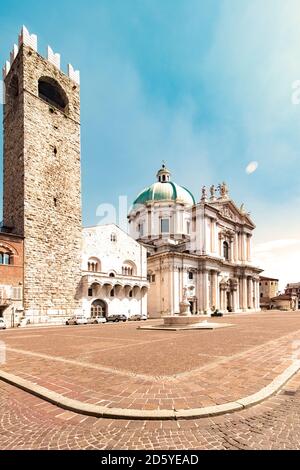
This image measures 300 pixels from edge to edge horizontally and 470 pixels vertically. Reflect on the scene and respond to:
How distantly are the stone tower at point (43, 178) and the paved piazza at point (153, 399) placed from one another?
79.0 ft

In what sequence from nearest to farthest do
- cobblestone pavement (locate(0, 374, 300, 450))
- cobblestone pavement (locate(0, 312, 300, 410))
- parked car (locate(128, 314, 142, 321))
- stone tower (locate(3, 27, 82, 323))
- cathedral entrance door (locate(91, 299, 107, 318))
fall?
cobblestone pavement (locate(0, 374, 300, 450))
cobblestone pavement (locate(0, 312, 300, 410))
stone tower (locate(3, 27, 82, 323))
cathedral entrance door (locate(91, 299, 107, 318))
parked car (locate(128, 314, 142, 321))

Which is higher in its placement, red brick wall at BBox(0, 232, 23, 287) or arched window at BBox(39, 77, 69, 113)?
arched window at BBox(39, 77, 69, 113)

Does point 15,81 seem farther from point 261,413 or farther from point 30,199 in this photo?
point 261,413

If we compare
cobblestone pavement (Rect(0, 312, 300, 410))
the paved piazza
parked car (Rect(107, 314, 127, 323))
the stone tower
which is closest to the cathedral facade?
parked car (Rect(107, 314, 127, 323))

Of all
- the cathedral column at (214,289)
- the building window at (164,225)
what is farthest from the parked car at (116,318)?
the building window at (164,225)

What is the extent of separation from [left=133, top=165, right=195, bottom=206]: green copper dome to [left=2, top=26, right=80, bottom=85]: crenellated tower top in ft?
97.2

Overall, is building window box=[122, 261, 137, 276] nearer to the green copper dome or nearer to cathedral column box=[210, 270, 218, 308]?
cathedral column box=[210, 270, 218, 308]

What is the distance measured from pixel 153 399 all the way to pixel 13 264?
28.5 metres

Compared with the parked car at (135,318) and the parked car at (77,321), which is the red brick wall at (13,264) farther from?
the parked car at (135,318)

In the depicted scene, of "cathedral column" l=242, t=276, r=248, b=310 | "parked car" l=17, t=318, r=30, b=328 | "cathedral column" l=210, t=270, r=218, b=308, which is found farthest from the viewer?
"cathedral column" l=242, t=276, r=248, b=310

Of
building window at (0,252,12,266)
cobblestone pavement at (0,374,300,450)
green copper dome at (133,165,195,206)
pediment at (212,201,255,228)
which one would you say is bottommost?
cobblestone pavement at (0,374,300,450)

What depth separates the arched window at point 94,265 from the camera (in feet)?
130

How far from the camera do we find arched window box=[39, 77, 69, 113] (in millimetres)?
38625
